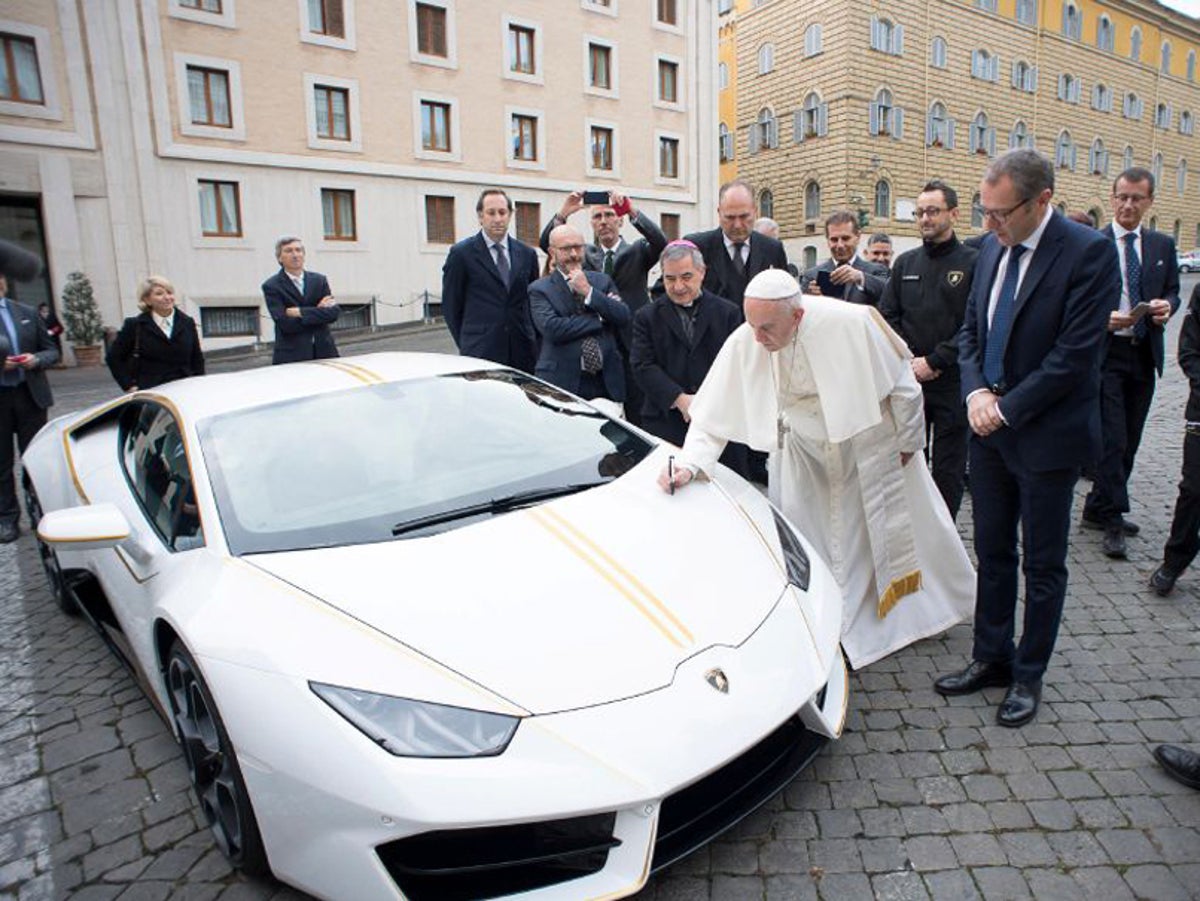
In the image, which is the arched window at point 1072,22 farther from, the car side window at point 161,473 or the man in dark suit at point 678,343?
the car side window at point 161,473

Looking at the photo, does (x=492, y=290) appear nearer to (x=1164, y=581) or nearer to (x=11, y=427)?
(x=11, y=427)

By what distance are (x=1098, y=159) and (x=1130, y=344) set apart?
5935 centimetres

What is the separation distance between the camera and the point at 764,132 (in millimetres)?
43031

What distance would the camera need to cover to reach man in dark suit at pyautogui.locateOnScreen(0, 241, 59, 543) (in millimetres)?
5746

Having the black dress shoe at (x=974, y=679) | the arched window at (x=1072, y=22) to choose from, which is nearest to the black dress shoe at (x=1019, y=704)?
the black dress shoe at (x=974, y=679)

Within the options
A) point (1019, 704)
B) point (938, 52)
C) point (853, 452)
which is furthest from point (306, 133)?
point (938, 52)

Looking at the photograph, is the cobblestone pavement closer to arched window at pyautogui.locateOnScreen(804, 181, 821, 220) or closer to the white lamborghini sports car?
the white lamborghini sports car

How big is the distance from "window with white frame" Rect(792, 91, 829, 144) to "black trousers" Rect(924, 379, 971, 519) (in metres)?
38.8

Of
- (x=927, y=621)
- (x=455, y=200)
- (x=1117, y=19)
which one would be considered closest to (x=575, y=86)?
(x=455, y=200)

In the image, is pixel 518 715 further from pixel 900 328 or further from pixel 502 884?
pixel 900 328

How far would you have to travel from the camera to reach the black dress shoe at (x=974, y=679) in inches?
119

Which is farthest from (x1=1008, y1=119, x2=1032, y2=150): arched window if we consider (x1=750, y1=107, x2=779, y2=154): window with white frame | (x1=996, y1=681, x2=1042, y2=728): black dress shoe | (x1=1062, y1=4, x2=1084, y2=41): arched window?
(x1=996, y1=681, x2=1042, y2=728): black dress shoe

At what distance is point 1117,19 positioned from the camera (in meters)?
52.5

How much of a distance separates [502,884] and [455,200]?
26.2 metres
